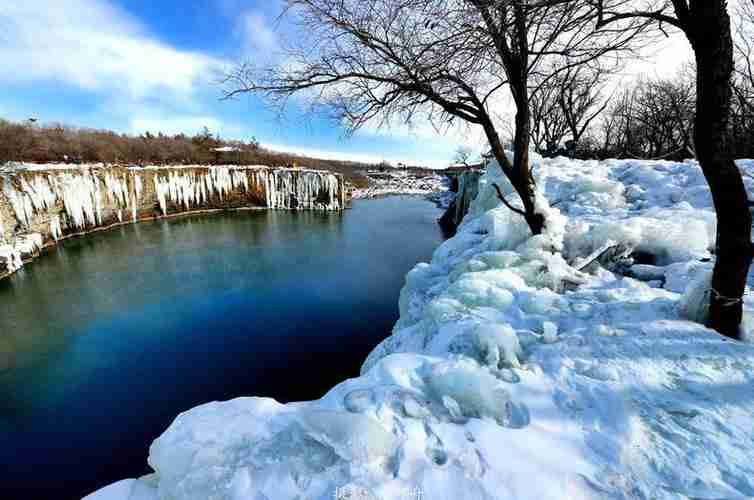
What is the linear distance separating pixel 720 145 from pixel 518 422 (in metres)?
1.63

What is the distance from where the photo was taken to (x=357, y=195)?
40812 millimetres

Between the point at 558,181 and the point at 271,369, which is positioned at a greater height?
the point at 558,181

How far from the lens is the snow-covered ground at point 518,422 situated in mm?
1096

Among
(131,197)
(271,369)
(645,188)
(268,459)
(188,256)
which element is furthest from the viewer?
(131,197)

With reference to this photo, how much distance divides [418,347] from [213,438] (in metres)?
1.58

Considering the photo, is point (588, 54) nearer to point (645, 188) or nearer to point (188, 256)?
point (645, 188)

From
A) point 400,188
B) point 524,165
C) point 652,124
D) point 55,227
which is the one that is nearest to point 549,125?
point 652,124

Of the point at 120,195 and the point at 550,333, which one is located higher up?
the point at 550,333

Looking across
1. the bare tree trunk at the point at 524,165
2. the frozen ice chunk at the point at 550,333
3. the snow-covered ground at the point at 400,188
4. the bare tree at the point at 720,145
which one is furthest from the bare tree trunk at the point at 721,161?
the snow-covered ground at the point at 400,188

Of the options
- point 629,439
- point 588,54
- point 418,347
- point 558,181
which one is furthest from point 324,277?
point 629,439

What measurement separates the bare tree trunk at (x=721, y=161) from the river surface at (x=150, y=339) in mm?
4764

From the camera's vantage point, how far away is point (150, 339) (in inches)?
245

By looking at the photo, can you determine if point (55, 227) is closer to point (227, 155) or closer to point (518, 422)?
point (227, 155)

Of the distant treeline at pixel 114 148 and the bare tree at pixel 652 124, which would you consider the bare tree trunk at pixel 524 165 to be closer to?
the bare tree at pixel 652 124
